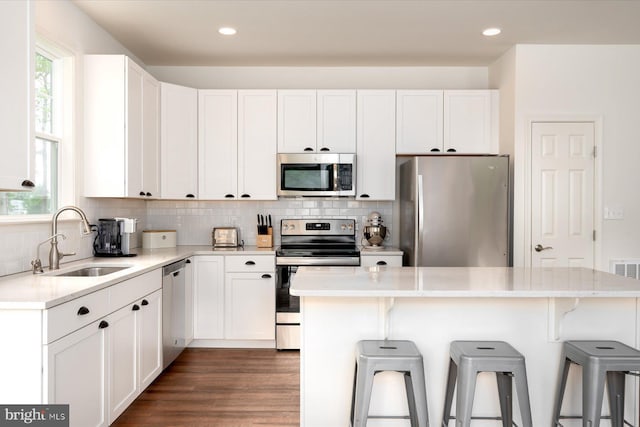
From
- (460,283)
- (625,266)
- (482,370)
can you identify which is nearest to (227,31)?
(460,283)

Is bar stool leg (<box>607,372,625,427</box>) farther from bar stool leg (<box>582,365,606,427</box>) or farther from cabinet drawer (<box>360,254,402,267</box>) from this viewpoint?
cabinet drawer (<box>360,254,402,267</box>)

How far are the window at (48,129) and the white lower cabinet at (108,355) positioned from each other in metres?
0.85

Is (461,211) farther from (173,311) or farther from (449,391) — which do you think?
(173,311)

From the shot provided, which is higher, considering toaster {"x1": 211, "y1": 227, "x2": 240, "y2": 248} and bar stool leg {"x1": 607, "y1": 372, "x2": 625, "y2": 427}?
toaster {"x1": 211, "y1": 227, "x2": 240, "y2": 248}

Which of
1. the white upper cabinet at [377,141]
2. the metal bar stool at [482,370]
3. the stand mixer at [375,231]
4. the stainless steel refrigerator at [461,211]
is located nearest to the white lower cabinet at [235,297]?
the stand mixer at [375,231]

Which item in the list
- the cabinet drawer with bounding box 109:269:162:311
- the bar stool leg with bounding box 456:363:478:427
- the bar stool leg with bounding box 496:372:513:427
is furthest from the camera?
the cabinet drawer with bounding box 109:269:162:311

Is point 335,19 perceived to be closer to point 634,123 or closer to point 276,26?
point 276,26

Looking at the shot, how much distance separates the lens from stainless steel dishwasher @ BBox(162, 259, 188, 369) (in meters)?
3.49

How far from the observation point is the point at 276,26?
147 inches

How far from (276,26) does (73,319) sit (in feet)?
8.70

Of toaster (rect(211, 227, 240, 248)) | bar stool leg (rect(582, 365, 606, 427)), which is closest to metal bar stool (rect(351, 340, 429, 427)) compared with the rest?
bar stool leg (rect(582, 365, 606, 427))

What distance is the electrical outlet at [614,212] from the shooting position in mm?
4180

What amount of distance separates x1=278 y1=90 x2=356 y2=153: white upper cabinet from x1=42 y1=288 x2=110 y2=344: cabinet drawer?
248 cm

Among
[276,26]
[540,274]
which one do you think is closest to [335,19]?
[276,26]
